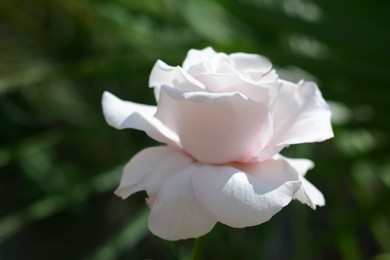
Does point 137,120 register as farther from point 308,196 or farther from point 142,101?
point 142,101

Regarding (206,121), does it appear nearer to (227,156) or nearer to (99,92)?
(227,156)

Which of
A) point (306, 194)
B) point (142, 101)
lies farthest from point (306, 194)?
point (142, 101)

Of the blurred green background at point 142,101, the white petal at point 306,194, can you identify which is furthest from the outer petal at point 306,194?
the blurred green background at point 142,101

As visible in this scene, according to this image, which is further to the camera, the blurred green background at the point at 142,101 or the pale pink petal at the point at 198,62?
the blurred green background at the point at 142,101

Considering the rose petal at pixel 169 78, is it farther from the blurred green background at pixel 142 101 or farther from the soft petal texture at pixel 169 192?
the blurred green background at pixel 142 101

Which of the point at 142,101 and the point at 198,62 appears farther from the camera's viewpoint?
the point at 142,101

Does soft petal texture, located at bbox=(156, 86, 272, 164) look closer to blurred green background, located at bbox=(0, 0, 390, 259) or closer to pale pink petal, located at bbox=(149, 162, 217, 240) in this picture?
pale pink petal, located at bbox=(149, 162, 217, 240)
